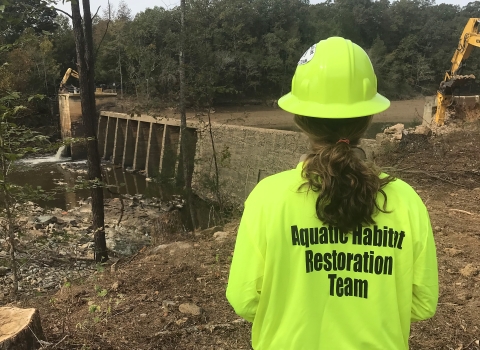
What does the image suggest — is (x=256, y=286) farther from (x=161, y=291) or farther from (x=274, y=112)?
(x=274, y=112)

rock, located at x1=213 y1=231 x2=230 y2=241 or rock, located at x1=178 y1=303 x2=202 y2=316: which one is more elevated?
rock, located at x1=178 y1=303 x2=202 y2=316

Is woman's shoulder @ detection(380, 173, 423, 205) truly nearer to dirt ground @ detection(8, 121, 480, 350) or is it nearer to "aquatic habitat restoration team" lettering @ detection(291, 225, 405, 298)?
"aquatic habitat restoration team" lettering @ detection(291, 225, 405, 298)

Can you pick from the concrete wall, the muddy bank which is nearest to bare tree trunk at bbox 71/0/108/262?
the muddy bank

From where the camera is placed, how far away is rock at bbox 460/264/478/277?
3980 millimetres

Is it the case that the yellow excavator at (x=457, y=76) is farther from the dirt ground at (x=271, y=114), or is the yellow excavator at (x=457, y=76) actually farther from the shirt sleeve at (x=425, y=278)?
the dirt ground at (x=271, y=114)

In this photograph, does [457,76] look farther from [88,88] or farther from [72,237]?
[72,237]

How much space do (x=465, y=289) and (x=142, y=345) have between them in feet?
9.19

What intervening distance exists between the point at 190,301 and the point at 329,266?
287 cm

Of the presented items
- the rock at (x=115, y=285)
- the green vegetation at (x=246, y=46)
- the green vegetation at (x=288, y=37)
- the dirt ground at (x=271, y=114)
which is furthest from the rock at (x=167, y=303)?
the dirt ground at (x=271, y=114)

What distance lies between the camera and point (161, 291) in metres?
4.10

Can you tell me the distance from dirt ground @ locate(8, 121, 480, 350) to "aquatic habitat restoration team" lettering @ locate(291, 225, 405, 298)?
2.09 m

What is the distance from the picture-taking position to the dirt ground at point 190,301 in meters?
3.11

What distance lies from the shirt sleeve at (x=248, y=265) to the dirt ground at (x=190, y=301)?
79.8 inches

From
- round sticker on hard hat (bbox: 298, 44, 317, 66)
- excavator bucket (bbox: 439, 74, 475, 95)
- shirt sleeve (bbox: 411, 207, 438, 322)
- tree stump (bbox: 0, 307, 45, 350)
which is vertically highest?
excavator bucket (bbox: 439, 74, 475, 95)
